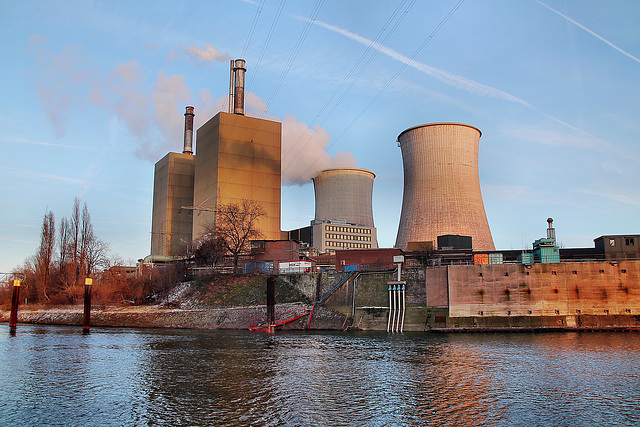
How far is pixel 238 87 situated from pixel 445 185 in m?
Answer: 40.2

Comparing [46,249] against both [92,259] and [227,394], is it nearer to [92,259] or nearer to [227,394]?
[92,259]

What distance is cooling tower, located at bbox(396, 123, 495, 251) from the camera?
187 ft

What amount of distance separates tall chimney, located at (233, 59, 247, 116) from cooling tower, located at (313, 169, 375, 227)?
20019 millimetres

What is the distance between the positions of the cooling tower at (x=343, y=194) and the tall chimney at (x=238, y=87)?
20019 mm

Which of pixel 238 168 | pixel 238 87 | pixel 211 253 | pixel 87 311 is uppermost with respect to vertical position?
pixel 238 87

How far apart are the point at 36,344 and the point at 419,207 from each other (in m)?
41.3

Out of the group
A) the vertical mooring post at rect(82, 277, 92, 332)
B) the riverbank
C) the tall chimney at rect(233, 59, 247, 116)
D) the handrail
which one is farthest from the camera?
the tall chimney at rect(233, 59, 247, 116)

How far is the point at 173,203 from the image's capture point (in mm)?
94312

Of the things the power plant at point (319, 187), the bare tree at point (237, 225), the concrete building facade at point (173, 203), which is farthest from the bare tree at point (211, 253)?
the concrete building facade at point (173, 203)

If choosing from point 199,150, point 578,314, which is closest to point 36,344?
point 578,314

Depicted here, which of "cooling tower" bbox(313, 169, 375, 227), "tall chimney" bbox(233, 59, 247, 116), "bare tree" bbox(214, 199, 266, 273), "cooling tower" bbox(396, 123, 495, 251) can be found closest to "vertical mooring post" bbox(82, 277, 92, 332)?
"bare tree" bbox(214, 199, 266, 273)

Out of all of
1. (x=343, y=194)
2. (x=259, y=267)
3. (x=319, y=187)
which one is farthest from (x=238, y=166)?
(x=259, y=267)

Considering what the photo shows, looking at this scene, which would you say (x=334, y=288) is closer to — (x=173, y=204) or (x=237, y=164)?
(x=237, y=164)

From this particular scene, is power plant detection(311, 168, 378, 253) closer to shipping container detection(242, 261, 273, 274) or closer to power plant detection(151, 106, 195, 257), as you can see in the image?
power plant detection(151, 106, 195, 257)
